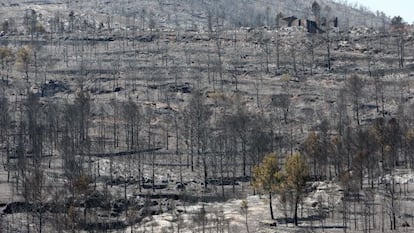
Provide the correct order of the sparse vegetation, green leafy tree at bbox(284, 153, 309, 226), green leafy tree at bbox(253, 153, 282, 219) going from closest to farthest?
green leafy tree at bbox(284, 153, 309, 226)
green leafy tree at bbox(253, 153, 282, 219)
the sparse vegetation

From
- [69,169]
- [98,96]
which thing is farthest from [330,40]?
[69,169]

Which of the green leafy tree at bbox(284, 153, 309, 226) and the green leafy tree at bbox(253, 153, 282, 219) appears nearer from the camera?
the green leafy tree at bbox(284, 153, 309, 226)

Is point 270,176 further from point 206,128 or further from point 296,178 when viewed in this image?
point 206,128

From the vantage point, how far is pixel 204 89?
121 m

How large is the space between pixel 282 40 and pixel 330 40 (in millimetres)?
8761

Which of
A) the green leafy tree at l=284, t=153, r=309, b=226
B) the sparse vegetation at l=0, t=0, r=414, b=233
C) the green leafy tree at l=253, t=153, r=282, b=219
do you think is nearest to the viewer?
the green leafy tree at l=284, t=153, r=309, b=226

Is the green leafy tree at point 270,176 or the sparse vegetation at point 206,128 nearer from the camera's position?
the green leafy tree at point 270,176

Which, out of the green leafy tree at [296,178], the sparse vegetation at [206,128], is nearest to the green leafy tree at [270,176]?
the sparse vegetation at [206,128]

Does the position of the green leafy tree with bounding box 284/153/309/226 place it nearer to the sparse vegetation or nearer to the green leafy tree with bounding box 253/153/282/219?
the sparse vegetation

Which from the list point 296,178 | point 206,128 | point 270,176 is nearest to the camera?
point 296,178

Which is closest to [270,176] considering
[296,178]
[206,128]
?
[296,178]

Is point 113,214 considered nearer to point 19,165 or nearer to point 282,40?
point 19,165

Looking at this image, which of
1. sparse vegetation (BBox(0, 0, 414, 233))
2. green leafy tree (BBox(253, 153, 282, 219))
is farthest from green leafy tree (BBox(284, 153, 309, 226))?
green leafy tree (BBox(253, 153, 282, 219))

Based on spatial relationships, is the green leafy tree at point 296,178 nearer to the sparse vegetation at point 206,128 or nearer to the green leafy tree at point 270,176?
the sparse vegetation at point 206,128
